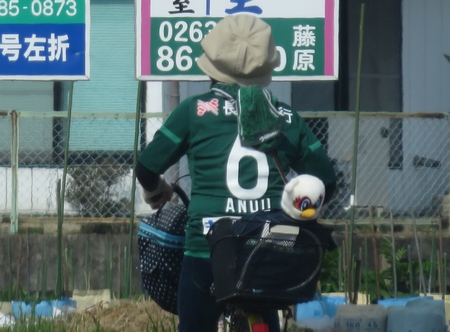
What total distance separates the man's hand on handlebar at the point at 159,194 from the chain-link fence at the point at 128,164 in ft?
15.3

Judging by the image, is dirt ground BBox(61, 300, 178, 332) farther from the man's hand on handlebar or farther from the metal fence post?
the metal fence post

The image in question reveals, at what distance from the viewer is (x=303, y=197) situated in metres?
3.51

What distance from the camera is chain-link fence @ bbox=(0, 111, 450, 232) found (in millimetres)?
8930

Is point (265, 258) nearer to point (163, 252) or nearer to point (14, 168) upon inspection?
point (163, 252)

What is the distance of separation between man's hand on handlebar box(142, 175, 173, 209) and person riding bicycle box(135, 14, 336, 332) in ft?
0.22

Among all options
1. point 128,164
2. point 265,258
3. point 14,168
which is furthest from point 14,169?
point 265,258

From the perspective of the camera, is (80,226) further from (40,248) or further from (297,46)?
(297,46)

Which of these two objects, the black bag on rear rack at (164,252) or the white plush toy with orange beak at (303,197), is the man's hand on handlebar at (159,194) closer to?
the black bag on rear rack at (164,252)

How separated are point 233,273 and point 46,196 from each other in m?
5.82

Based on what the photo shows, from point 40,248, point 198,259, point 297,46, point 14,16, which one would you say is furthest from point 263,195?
point 40,248

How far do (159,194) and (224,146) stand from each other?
0.40 metres

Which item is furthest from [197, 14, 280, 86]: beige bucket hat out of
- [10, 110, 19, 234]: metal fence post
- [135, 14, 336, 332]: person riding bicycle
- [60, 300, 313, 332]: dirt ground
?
[10, 110, 19, 234]: metal fence post

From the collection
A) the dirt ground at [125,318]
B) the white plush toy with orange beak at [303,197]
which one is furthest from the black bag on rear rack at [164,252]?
the dirt ground at [125,318]

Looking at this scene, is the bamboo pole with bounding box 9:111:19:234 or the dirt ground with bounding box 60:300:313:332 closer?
the dirt ground with bounding box 60:300:313:332
